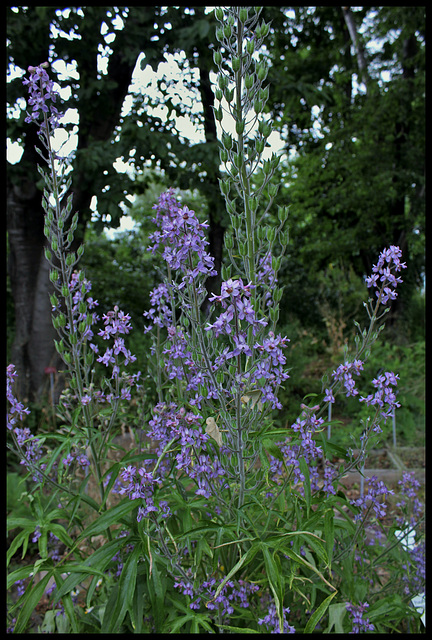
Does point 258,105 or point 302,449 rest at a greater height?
point 258,105

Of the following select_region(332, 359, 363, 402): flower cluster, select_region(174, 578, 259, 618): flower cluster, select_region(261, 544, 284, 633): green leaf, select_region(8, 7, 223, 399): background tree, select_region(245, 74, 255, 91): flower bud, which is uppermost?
select_region(8, 7, 223, 399): background tree

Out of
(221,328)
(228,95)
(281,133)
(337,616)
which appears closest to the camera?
(221,328)

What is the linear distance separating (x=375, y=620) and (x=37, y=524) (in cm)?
139

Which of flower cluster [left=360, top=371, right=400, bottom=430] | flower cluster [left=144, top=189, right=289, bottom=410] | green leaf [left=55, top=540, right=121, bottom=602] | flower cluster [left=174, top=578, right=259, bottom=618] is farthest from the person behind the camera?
flower cluster [left=360, top=371, right=400, bottom=430]

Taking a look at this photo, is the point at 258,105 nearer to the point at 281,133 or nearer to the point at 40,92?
the point at 40,92

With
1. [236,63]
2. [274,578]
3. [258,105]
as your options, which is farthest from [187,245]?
[274,578]

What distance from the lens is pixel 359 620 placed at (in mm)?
1913

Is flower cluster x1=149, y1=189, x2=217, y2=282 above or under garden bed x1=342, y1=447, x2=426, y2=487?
above

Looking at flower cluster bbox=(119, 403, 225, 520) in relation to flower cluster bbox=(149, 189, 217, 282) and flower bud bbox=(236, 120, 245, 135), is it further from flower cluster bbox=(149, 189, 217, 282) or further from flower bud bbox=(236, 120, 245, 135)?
flower bud bbox=(236, 120, 245, 135)

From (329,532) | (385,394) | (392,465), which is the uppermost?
(385,394)

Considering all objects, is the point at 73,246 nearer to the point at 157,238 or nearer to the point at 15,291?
the point at 15,291

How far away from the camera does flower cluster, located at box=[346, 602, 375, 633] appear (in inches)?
75.4

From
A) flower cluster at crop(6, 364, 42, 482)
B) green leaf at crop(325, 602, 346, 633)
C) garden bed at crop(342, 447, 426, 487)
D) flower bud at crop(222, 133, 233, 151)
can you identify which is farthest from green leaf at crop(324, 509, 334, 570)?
garden bed at crop(342, 447, 426, 487)

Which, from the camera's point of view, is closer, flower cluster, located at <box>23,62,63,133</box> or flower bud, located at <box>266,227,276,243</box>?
flower bud, located at <box>266,227,276,243</box>
